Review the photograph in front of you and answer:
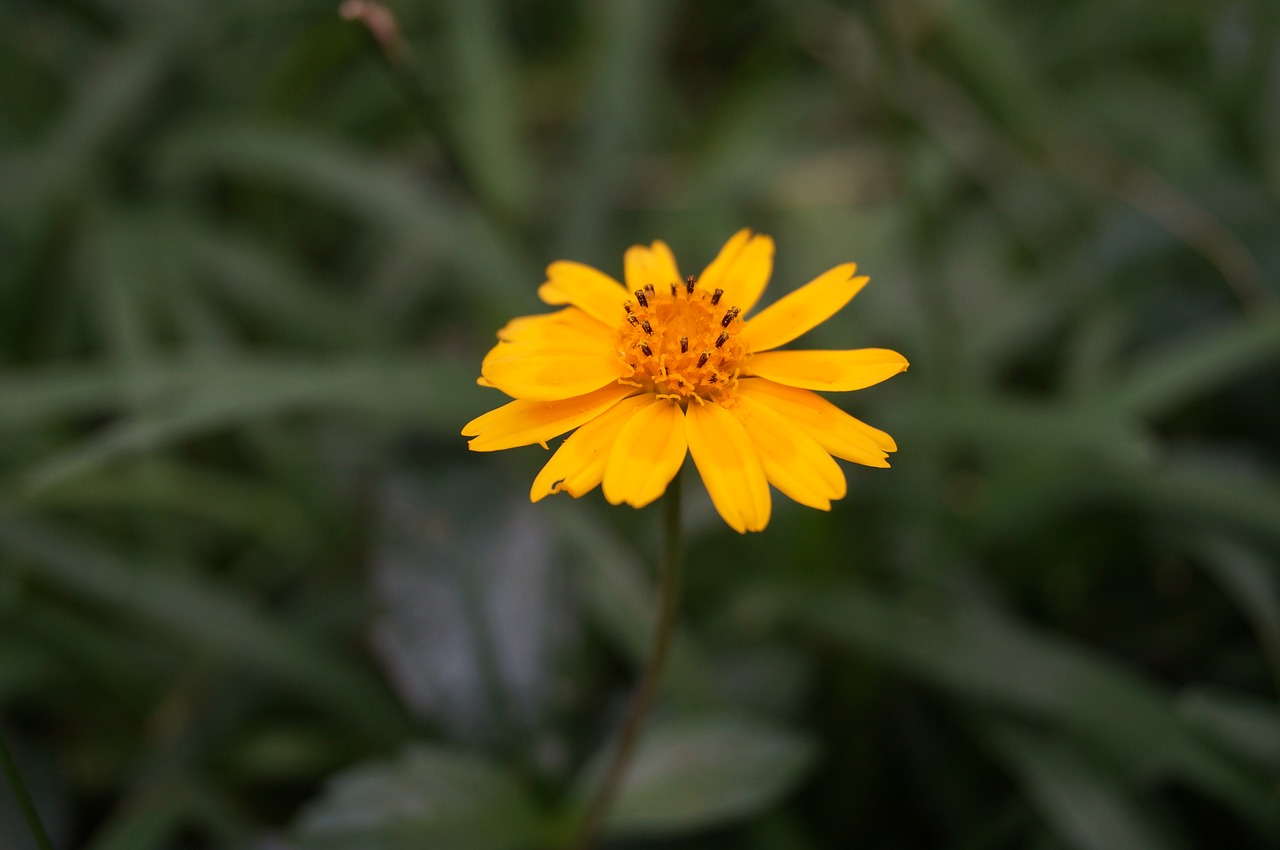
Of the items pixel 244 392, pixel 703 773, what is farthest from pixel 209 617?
pixel 703 773

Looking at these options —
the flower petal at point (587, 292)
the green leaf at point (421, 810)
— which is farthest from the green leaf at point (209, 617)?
the flower petal at point (587, 292)

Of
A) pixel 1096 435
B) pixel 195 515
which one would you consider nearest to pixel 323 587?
pixel 195 515

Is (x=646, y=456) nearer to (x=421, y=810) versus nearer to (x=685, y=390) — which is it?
(x=685, y=390)

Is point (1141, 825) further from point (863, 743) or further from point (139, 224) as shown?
point (139, 224)

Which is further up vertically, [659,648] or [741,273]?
[741,273]

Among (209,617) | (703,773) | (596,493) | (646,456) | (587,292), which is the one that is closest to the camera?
(646,456)

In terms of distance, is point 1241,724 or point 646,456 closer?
point 646,456

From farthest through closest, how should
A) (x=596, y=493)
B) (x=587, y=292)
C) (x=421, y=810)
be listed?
(x=596, y=493)
(x=421, y=810)
(x=587, y=292)
